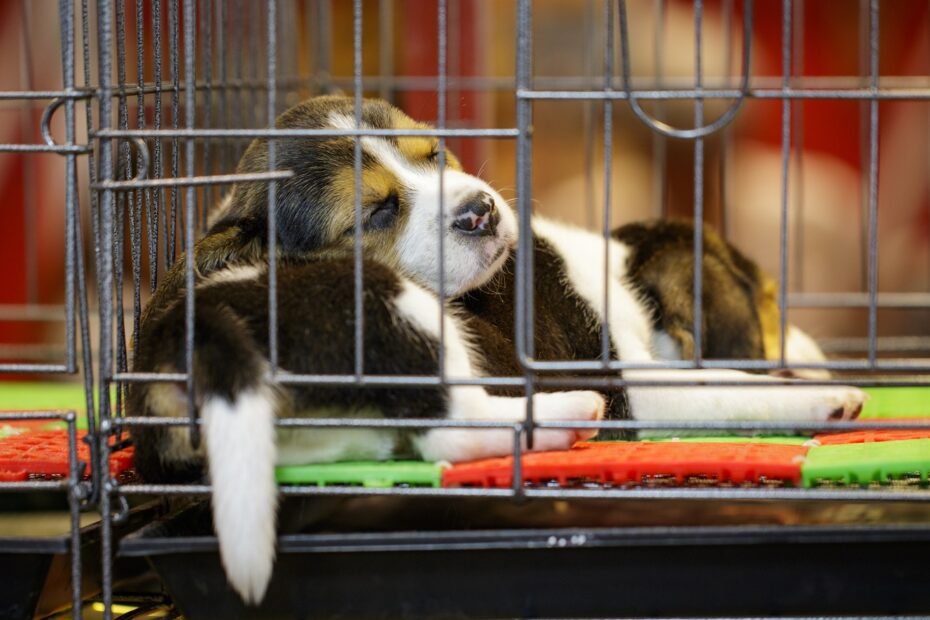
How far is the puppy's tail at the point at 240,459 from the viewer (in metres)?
1.69

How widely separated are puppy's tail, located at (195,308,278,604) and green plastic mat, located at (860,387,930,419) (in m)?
1.42

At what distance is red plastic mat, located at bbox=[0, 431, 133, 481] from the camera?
206 cm

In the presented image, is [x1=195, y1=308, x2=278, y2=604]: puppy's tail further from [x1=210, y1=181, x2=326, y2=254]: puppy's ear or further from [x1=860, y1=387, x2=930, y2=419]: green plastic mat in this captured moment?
[x1=860, y1=387, x2=930, y2=419]: green plastic mat

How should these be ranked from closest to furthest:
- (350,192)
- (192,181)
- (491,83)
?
(192,181) < (350,192) < (491,83)

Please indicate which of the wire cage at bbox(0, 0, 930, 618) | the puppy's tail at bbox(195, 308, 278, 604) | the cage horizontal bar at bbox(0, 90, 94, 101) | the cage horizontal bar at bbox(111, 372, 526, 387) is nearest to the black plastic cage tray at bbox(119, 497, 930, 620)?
the wire cage at bbox(0, 0, 930, 618)

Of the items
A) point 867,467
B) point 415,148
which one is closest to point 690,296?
point 415,148

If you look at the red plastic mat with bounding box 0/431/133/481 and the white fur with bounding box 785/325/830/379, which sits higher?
the white fur with bounding box 785/325/830/379

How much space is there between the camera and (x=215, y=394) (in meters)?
1.73

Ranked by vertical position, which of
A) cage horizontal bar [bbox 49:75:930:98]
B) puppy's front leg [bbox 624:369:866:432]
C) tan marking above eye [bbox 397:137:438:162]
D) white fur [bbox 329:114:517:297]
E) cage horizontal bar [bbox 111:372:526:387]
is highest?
cage horizontal bar [bbox 49:75:930:98]

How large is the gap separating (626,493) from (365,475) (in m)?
0.40

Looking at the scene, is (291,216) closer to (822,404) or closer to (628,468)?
(628,468)

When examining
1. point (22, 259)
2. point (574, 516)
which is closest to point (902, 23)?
point (574, 516)

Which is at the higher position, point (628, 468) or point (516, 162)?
point (516, 162)

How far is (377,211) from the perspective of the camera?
2.24 meters
